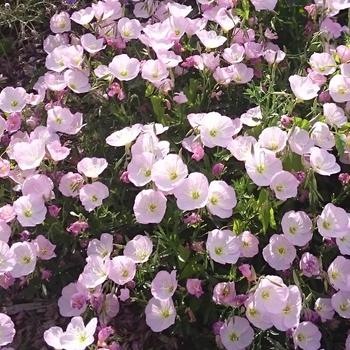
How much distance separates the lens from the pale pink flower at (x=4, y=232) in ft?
7.40

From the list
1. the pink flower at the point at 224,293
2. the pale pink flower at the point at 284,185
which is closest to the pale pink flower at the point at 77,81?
the pale pink flower at the point at 284,185

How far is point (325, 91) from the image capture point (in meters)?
2.49

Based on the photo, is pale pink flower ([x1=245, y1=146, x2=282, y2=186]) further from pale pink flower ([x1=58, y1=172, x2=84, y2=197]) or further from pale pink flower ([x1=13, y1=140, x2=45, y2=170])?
pale pink flower ([x1=13, y1=140, x2=45, y2=170])

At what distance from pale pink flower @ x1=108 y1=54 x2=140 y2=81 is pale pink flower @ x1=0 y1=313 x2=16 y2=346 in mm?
858

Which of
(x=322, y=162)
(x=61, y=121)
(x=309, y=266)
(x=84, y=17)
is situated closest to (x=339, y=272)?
(x=309, y=266)

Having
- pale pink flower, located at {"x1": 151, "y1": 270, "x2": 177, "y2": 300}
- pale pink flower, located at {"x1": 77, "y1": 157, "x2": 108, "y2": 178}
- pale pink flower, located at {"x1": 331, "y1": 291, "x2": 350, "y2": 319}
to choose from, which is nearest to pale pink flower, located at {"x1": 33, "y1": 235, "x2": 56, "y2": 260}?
pale pink flower, located at {"x1": 77, "y1": 157, "x2": 108, "y2": 178}

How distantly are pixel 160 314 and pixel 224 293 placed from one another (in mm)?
184

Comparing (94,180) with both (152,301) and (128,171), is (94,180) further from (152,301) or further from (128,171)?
(152,301)

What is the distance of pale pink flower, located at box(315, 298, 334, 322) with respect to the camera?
84.0 inches

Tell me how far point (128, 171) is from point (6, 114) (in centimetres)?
63

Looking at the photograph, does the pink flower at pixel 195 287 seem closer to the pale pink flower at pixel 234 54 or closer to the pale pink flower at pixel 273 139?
the pale pink flower at pixel 273 139

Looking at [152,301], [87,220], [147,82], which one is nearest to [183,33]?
[147,82]

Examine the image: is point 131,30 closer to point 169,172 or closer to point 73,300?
point 169,172

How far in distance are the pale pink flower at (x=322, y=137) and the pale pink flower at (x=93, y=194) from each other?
636mm
